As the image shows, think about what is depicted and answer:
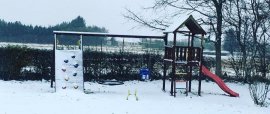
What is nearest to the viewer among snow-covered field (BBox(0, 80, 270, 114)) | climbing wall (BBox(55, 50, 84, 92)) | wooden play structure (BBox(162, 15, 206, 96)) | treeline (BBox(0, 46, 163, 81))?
snow-covered field (BBox(0, 80, 270, 114))

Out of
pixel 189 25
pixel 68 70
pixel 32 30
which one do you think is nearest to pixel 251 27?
pixel 189 25

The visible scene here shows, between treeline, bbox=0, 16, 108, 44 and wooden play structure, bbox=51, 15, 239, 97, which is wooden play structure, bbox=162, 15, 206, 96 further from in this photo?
treeline, bbox=0, 16, 108, 44

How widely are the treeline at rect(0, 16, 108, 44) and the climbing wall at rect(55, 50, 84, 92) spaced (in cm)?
3186

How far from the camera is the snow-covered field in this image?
33.5 ft

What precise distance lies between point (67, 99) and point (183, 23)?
17.3 feet

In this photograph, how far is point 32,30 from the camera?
49.4 metres

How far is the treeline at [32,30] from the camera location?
46.4 meters

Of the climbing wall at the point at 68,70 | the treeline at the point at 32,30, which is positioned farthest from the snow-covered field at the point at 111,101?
the treeline at the point at 32,30

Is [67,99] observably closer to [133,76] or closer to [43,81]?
[43,81]

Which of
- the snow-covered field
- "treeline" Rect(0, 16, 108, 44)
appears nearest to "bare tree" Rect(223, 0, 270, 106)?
the snow-covered field

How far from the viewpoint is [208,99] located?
551 inches

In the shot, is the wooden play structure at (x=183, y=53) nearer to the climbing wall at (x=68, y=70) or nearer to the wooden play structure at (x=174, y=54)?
the wooden play structure at (x=174, y=54)

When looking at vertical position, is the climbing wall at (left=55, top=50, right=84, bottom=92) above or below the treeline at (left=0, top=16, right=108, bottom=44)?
below

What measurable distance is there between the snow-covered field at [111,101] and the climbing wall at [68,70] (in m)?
0.40
